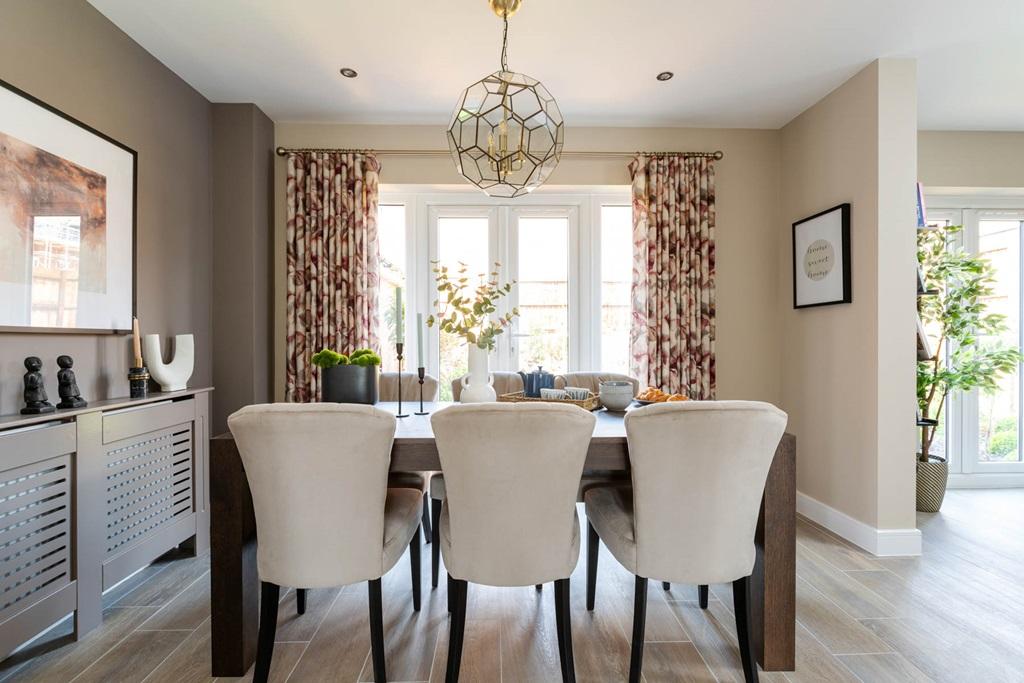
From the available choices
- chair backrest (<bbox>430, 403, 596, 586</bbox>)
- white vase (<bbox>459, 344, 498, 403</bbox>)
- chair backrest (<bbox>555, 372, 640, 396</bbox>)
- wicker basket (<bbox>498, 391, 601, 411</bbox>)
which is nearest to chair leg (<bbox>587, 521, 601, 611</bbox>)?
wicker basket (<bbox>498, 391, 601, 411</bbox>)

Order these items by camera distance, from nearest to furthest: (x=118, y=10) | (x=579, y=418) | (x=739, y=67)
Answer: (x=579, y=418)
(x=118, y=10)
(x=739, y=67)

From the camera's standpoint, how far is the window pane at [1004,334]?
386 centimetres

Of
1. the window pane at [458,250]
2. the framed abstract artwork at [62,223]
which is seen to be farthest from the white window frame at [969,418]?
the framed abstract artwork at [62,223]

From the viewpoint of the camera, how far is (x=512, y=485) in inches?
57.1

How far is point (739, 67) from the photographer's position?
283 cm

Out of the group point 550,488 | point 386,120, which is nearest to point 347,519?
point 550,488

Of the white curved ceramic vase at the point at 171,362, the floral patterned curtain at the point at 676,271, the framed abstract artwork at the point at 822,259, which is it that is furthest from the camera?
the floral patterned curtain at the point at 676,271

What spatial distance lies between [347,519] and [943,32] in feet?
11.6

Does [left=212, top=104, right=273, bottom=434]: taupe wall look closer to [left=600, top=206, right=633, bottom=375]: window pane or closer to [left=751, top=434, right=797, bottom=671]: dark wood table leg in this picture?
[left=600, top=206, right=633, bottom=375]: window pane

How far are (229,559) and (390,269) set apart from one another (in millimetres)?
2500

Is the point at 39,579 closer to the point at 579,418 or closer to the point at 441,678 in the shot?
the point at 441,678

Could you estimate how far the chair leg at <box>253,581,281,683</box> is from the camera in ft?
5.01

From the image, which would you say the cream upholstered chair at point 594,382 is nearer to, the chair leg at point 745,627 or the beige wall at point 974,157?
the chair leg at point 745,627

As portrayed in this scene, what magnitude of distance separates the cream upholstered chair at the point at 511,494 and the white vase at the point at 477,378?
2.18 feet
